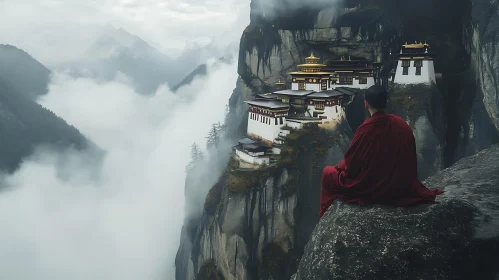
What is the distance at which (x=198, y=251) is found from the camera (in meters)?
44.8

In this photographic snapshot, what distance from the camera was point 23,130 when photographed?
402 ft

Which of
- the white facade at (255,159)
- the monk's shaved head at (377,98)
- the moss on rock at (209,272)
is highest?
the monk's shaved head at (377,98)

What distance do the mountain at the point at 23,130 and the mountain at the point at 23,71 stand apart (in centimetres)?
3954

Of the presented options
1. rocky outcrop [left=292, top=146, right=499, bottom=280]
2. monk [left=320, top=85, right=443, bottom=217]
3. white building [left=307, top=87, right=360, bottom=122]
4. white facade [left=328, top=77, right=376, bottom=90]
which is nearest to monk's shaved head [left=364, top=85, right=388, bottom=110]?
monk [left=320, top=85, right=443, bottom=217]

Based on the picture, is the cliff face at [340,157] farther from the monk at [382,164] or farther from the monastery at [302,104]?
the monastery at [302,104]

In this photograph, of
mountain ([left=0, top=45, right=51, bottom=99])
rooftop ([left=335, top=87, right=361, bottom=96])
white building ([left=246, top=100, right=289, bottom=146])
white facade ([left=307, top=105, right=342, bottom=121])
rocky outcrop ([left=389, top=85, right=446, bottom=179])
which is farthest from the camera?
mountain ([left=0, top=45, right=51, bottom=99])

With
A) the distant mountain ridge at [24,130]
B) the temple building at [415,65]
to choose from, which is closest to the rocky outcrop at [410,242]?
the temple building at [415,65]

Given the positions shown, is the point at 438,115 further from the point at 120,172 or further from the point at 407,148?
the point at 120,172

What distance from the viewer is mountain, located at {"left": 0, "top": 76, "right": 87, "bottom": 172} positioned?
119 metres

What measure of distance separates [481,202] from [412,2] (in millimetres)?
43688

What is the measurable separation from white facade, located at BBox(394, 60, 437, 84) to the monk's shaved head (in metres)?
35.1

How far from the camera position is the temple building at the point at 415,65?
38.5 m

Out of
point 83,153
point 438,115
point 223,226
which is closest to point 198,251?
point 223,226

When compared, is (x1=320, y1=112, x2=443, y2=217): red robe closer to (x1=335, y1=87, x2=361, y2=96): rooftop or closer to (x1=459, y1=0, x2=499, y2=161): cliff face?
(x1=459, y1=0, x2=499, y2=161): cliff face
